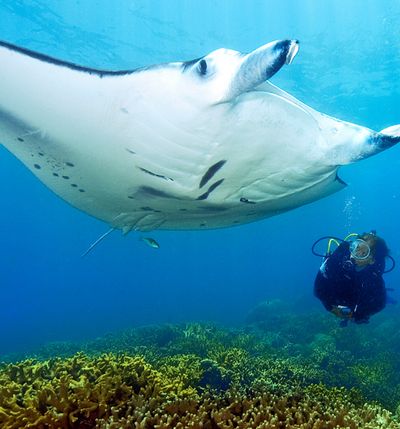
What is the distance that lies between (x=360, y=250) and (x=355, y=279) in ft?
1.39

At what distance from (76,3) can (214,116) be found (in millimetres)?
22474

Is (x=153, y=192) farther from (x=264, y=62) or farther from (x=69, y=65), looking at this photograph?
(x=264, y=62)

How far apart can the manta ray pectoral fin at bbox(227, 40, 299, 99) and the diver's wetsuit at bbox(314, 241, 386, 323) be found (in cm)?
353

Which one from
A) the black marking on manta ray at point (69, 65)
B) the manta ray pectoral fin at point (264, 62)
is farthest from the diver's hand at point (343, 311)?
the black marking on manta ray at point (69, 65)

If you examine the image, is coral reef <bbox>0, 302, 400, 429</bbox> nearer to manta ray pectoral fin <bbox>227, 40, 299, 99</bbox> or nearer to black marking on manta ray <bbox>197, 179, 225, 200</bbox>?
black marking on manta ray <bbox>197, 179, 225, 200</bbox>

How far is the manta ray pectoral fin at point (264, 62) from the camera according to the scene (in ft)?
6.57

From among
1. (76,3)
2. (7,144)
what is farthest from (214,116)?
(76,3)

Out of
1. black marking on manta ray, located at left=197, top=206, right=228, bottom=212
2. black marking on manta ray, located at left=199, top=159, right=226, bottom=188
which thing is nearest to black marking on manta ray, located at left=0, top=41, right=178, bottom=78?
black marking on manta ray, located at left=199, top=159, right=226, bottom=188

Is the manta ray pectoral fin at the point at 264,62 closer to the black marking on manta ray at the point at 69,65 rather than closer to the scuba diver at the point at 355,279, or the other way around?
the black marking on manta ray at the point at 69,65

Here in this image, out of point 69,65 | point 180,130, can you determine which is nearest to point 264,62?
point 180,130

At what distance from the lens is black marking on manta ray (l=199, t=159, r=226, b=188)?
128 inches

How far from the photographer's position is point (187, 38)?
79.7 feet

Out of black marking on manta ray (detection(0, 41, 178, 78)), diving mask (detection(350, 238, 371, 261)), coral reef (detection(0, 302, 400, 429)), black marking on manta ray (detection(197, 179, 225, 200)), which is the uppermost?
black marking on manta ray (detection(0, 41, 178, 78))

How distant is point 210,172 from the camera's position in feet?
11.2
